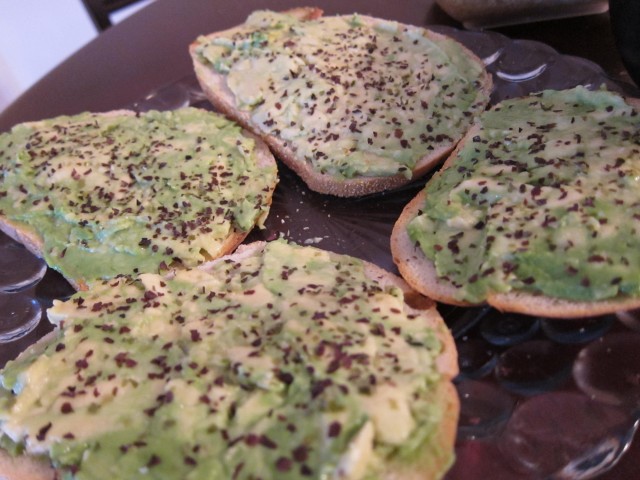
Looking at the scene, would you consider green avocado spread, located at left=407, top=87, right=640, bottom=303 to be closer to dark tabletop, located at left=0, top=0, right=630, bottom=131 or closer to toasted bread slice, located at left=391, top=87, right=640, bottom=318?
toasted bread slice, located at left=391, top=87, right=640, bottom=318

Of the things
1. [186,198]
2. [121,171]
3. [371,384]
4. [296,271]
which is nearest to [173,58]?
[121,171]

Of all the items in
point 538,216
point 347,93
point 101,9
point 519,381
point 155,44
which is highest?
point 101,9

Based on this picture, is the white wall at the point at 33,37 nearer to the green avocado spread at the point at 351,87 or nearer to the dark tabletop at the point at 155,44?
the dark tabletop at the point at 155,44

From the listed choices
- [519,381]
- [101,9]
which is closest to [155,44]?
[101,9]

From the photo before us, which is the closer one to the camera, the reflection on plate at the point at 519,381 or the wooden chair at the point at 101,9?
the reflection on plate at the point at 519,381

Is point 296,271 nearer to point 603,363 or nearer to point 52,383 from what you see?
point 52,383

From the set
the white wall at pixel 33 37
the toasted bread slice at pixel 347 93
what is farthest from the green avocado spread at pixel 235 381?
the white wall at pixel 33 37

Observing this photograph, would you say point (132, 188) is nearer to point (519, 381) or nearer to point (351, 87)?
point (351, 87)
